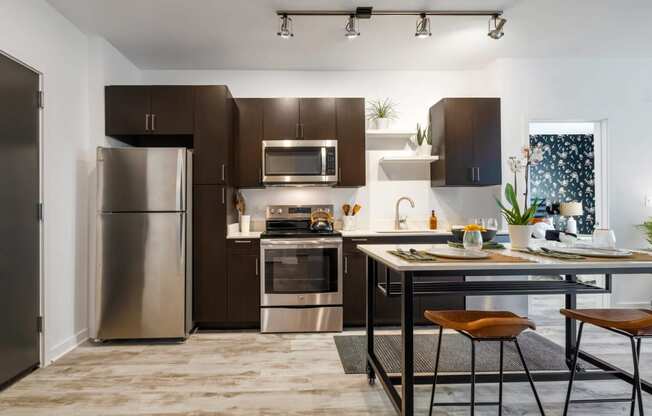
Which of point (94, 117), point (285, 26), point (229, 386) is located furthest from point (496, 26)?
point (94, 117)

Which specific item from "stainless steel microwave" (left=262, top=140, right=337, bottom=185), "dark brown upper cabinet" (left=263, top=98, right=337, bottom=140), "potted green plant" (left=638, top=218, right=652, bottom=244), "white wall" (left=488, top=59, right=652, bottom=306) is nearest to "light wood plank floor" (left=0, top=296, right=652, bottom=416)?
"potted green plant" (left=638, top=218, right=652, bottom=244)

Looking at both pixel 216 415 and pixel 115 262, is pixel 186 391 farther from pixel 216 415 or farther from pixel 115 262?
pixel 115 262

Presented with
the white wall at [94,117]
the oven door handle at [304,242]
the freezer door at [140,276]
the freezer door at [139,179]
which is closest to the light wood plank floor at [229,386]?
the freezer door at [140,276]

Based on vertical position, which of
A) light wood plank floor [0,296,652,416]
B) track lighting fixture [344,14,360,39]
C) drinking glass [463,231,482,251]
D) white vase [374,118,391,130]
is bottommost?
light wood plank floor [0,296,652,416]

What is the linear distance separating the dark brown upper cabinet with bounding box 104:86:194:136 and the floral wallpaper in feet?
19.9

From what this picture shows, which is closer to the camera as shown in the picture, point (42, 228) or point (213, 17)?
→ point (42, 228)

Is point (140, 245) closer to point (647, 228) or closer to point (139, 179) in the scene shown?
point (139, 179)

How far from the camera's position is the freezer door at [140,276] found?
10.8 ft

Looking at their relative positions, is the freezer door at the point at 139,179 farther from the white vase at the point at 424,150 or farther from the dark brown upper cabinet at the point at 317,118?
the white vase at the point at 424,150

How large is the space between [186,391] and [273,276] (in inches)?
54.7

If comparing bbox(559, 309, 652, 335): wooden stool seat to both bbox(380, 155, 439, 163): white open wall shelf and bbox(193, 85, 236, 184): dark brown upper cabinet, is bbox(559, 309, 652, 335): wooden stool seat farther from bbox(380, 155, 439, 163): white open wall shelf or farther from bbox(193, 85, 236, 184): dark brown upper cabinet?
bbox(193, 85, 236, 184): dark brown upper cabinet

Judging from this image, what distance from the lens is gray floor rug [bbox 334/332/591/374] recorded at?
2.75 m

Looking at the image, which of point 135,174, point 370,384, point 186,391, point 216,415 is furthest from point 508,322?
point 135,174

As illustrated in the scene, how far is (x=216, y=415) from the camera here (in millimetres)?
2123
